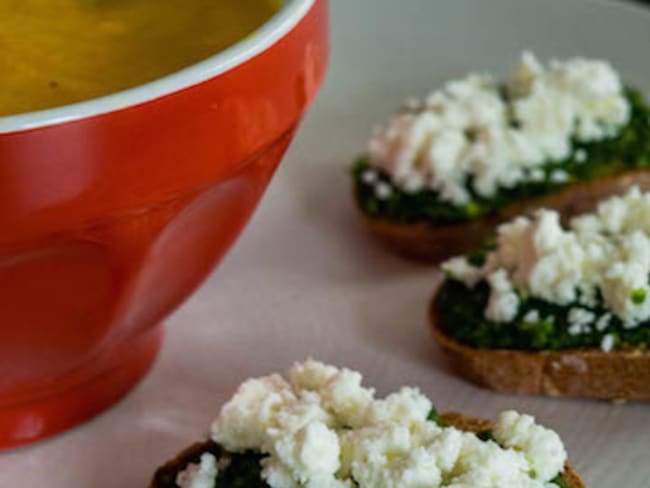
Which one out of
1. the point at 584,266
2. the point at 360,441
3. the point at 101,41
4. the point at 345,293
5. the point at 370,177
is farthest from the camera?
the point at 370,177

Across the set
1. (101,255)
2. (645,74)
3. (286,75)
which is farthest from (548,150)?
(101,255)

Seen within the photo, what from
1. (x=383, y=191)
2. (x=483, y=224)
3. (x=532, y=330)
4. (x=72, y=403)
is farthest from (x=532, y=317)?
(x=72, y=403)

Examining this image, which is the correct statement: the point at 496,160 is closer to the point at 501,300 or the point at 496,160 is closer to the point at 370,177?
the point at 370,177

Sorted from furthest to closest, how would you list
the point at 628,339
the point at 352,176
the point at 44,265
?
the point at 352,176 < the point at 628,339 < the point at 44,265

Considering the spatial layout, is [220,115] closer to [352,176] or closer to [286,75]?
[286,75]

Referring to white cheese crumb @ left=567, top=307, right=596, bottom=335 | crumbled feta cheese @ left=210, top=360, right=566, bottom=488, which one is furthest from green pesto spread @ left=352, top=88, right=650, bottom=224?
crumbled feta cheese @ left=210, top=360, right=566, bottom=488

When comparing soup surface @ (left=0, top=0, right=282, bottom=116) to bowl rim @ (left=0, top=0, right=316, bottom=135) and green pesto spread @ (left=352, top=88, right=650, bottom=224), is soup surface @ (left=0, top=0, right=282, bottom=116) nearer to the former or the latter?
bowl rim @ (left=0, top=0, right=316, bottom=135)
